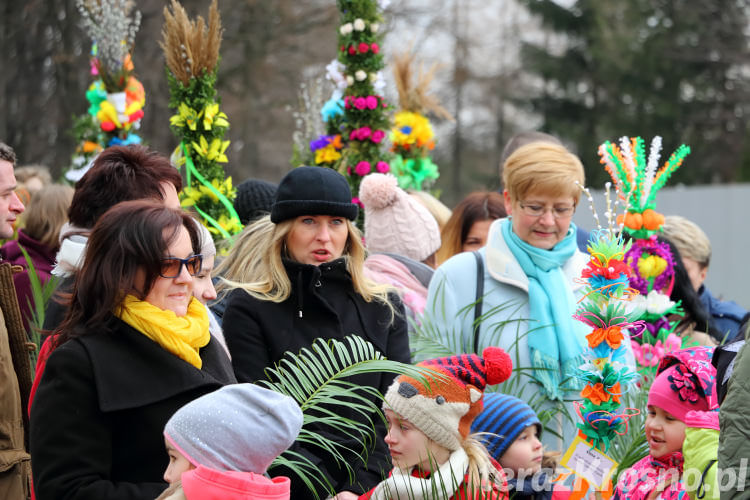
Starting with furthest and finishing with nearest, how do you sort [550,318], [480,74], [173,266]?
1. [480,74]
2. [550,318]
3. [173,266]

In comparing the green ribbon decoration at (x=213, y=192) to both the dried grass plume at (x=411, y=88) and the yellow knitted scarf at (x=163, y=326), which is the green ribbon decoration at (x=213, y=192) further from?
the yellow knitted scarf at (x=163, y=326)

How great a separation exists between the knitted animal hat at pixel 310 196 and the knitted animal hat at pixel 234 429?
1.36 metres

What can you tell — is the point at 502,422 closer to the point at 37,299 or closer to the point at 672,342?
the point at 672,342

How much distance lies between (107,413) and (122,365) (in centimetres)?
14

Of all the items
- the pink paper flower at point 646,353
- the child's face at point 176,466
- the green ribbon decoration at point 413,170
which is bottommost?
the pink paper flower at point 646,353

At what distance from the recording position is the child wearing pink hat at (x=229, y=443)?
237 centimetres

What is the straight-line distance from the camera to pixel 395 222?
17.1 feet

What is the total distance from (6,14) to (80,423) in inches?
575

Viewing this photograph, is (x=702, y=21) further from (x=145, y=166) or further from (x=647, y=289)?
(x=145, y=166)

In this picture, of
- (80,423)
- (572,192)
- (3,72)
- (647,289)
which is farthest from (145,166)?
(3,72)

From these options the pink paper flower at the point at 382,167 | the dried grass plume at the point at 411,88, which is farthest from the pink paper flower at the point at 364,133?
the dried grass plume at the point at 411,88

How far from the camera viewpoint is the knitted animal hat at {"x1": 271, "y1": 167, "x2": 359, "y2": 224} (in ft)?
12.2

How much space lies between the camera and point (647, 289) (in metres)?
4.76

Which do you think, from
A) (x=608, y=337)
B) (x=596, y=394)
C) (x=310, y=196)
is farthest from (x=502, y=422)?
(x=310, y=196)
